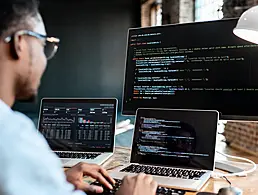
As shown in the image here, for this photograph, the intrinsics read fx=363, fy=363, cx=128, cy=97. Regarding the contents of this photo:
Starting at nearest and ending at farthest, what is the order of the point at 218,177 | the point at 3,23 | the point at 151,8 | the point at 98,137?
the point at 3,23
the point at 218,177
the point at 98,137
the point at 151,8

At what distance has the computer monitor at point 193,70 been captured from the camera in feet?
4.55

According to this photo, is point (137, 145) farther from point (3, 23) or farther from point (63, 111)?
point (3, 23)

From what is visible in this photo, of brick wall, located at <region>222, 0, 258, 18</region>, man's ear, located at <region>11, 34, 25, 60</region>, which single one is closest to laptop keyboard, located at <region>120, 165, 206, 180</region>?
man's ear, located at <region>11, 34, 25, 60</region>

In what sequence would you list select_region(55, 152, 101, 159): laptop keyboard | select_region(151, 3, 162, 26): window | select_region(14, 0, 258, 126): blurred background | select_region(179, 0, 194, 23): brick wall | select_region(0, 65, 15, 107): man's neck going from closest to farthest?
1. select_region(0, 65, 15, 107): man's neck
2. select_region(55, 152, 101, 159): laptop keyboard
3. select_region(179, 0, 194, 23): brick wall
4. select_region(151, 3, 162, 26): window
5. select_region(14, 0, 258, 126): blurred background

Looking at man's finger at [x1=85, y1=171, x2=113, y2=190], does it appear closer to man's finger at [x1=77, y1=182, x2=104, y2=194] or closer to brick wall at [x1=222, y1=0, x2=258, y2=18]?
man's finger at [x1=77, y1=182, x2=104, y2=194]

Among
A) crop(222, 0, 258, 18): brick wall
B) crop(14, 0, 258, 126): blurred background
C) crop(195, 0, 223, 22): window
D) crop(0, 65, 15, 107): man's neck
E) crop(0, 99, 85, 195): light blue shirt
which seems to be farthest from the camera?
crop(14, 0, 258, 126): blurred background

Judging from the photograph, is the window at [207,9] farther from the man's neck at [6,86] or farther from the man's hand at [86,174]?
the man's neck at [6,86]

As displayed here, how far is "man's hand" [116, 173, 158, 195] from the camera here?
980 mm

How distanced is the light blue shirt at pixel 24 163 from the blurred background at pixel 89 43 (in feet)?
25.0

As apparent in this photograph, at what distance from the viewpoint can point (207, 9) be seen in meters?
5.09

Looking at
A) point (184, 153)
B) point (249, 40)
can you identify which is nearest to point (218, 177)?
point (184, 153)

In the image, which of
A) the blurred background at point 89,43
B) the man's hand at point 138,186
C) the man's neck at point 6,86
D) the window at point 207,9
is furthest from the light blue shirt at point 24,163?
the blurred background at point 89,43

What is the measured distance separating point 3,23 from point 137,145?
807 millimetres

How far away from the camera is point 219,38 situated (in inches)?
56.8
